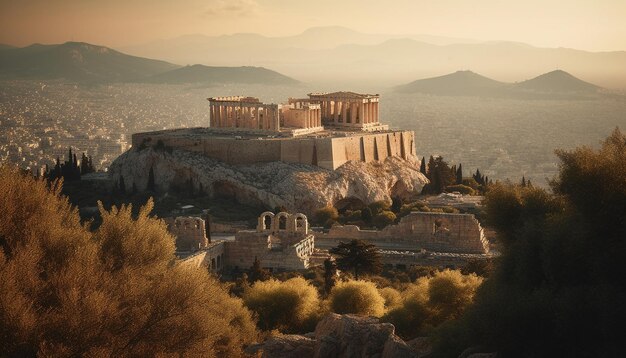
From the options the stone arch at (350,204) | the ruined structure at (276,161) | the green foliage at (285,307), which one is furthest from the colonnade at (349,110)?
the green foliage at (285,307)

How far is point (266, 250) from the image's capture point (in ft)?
105

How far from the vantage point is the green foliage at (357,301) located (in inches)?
829

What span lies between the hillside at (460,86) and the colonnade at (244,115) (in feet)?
322

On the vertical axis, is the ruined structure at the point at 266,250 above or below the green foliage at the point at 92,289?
below

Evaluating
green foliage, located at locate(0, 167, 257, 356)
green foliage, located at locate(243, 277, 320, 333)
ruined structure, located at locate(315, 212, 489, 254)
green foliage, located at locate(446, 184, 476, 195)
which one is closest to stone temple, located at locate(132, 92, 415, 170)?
green foliage, located at locate(446, 184, 476, 195)

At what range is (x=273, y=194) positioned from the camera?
4128 cm

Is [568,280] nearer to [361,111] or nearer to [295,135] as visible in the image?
[295,135]

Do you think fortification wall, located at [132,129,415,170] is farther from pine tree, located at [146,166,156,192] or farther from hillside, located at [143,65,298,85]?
hillside, located at [143,65,298,85]

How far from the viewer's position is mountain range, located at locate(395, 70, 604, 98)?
113 m

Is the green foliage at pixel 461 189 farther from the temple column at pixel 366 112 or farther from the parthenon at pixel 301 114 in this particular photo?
the temple column at pixel 366 112

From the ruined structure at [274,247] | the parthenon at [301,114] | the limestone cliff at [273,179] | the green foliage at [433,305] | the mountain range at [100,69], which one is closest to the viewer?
the green foliage at [433,305]

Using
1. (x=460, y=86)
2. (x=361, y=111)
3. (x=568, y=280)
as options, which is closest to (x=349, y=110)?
(x=361, y=111)

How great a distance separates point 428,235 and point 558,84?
90.5 meters

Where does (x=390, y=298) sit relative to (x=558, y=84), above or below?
below
